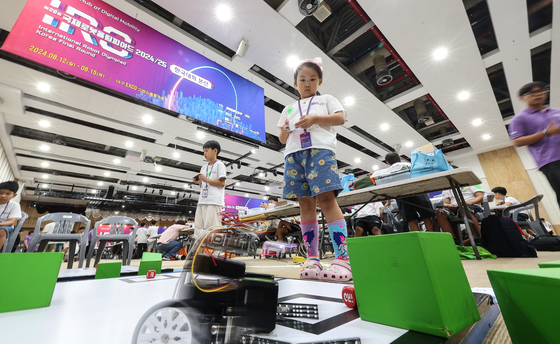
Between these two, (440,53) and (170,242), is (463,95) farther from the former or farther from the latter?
(170,242)

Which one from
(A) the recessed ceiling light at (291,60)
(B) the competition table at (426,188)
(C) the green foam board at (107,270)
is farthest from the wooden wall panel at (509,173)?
(C) the green foam board at (107,270)

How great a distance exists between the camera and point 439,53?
4133 mm

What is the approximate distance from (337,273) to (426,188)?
5.93 ft

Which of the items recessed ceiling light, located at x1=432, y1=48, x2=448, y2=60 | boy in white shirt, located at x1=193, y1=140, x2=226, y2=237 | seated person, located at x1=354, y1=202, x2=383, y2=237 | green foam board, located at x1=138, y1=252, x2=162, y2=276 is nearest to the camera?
green foam board, located at x1=138, y1=252, x2=162, y2=276

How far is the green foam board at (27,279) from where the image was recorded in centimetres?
71

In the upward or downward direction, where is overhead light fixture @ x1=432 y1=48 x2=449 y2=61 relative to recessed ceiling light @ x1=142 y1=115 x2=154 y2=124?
upward

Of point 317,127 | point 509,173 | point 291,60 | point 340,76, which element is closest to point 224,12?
point 291,60

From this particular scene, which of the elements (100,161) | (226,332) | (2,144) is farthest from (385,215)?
(2,144)

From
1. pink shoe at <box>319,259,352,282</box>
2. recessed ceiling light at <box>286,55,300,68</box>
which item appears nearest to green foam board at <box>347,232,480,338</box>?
pink shoe at <box>319,259,352,282</box>

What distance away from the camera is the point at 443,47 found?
4.01m

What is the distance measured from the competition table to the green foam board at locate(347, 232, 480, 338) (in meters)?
1.74

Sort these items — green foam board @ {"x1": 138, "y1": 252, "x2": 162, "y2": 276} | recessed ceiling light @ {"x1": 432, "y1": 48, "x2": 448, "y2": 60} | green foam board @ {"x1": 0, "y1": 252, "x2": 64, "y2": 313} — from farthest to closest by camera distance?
recessed ceiling light @ {"x1": 432, "y1": 48, "x2": 448, "y2": 60}
green foam board @ {"x1": 138, "y1": 252, "x2": 162, "y2": 276}
green foam board @ {"x1": 0, "y1": 252, "x2": 64, "y2": 313}

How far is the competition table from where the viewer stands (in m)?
1.98

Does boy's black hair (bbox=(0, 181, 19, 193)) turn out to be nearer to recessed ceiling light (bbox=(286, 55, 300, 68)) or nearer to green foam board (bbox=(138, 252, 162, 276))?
green foam board (bbox=(138, 252, 162, 276))
